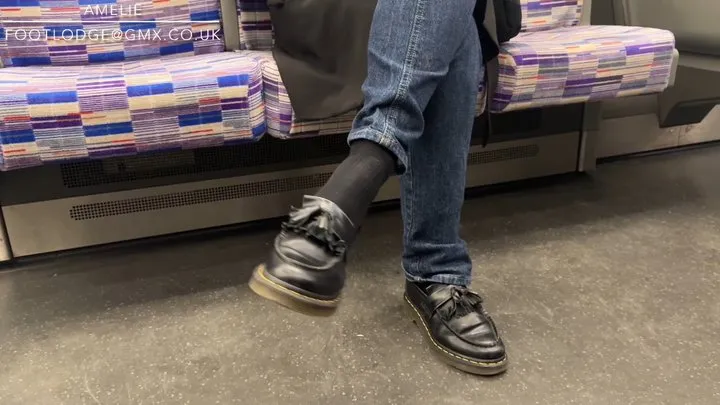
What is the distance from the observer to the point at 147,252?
4.62 feet

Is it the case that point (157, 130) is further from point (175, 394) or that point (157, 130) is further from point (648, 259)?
point (648, 259)

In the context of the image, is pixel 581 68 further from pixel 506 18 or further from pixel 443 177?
pixel 443 177

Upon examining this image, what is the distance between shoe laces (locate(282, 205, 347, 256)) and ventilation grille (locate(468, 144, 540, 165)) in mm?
991

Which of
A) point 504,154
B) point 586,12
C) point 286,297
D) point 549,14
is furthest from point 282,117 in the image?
point 586,12

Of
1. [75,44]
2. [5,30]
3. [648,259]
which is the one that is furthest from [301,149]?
[648,259]

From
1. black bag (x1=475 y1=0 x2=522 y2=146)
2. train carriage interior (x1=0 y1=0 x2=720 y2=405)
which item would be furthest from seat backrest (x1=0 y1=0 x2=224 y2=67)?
black bag (x1=475 y1=0 x2=522 y2=146)

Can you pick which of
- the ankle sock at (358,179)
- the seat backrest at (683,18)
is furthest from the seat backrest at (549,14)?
the ankle sock at (358,179)

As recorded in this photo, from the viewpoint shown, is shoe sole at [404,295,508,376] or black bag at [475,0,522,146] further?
black bag at [475,0,522,146]

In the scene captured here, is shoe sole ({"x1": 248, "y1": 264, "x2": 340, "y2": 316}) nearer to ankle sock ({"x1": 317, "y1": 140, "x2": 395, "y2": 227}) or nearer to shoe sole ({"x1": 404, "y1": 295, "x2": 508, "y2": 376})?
ankle sock ({"x1": 317, "y1": 140, "x2": 395, "y2": 227})

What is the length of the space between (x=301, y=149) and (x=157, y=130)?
49cm

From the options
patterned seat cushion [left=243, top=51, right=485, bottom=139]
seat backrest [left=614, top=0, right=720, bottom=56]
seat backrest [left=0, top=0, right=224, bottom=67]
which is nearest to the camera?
patterned seat cushion [left=243, top=51, right=485, bottom=139]

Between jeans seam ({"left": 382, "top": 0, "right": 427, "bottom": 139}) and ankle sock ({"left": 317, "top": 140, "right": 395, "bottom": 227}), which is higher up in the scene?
jeans seam ({"left": 382, "top": 0, "right": 427, "bottom": 139})

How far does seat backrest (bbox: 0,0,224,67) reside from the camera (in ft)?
4.29

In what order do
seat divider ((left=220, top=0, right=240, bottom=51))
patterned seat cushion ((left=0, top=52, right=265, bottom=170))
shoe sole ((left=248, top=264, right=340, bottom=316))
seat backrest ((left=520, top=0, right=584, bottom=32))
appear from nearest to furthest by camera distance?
1. shoe sole ((left=248, top=264, right=340, bottom=316))
2. patterned seat cushion ((left=0, top=52, right=265, bottom=170))
3. seat divider ((left=220, top=0, right=240, bottom=51))
4. seat backrest ((left=520, top=0, right=584, bottom=32))
